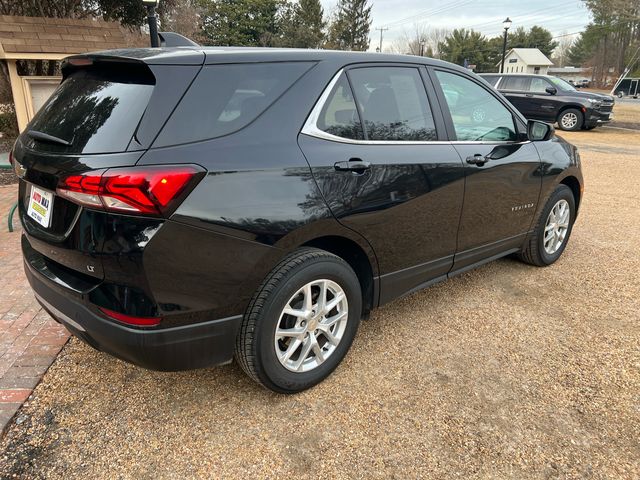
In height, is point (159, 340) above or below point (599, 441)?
above

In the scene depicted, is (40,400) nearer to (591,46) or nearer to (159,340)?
(159,340)

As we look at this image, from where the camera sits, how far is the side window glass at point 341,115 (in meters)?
2.42

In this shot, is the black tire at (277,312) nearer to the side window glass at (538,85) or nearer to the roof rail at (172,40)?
the roof rail at (172,40)

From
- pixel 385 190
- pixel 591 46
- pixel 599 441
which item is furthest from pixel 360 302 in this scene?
pixel 591 46

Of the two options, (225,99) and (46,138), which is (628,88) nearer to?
(225,99)

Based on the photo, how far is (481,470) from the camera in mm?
2076

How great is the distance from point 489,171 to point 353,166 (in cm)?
131

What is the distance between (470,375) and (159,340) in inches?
68.4

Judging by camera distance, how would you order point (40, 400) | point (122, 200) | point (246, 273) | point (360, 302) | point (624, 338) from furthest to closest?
point (624, 338) → point (360, 302) → point (40, 400) → point (246, 273) → point (122, 200)

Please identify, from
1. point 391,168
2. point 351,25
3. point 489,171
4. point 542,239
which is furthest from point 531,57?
point 391,168

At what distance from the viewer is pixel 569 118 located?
51.4 ft

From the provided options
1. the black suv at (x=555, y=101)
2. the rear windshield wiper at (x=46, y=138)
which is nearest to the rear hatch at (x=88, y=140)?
the rear windshield wiper at (x=46, y=138)

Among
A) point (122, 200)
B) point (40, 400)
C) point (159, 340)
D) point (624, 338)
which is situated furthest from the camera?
point (624, 338)

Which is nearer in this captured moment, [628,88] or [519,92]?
[519,92]
